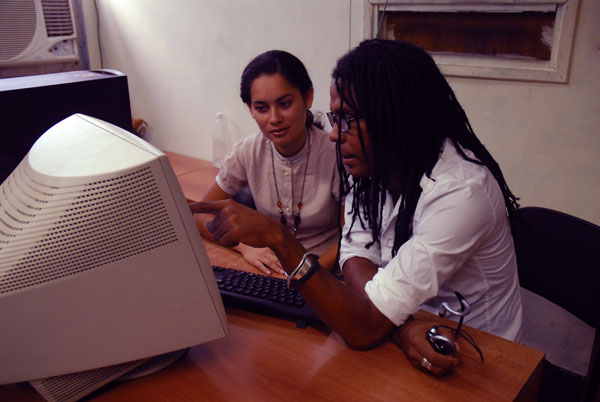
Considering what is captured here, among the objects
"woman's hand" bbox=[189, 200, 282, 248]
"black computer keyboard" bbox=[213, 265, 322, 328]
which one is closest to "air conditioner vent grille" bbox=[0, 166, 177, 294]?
"woman's hand" bbox=[189, 200, 282, 248]

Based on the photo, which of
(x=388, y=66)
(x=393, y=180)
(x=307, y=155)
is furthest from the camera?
(x=307, y=155)

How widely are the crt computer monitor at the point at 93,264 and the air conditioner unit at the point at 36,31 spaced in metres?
1.99

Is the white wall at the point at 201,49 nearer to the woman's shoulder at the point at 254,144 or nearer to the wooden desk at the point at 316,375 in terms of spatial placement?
the woman's shoulder at the point at 254,144

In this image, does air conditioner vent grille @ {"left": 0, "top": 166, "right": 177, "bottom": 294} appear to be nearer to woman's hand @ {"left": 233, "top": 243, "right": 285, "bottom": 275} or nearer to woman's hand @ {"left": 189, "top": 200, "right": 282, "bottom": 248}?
woman's hand @ {"left": 189, "top": 200, "right": 282, "bottom": 248}

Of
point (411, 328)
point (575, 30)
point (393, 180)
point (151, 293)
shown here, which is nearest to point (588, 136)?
point (575, 30)

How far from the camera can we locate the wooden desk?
2.54ft

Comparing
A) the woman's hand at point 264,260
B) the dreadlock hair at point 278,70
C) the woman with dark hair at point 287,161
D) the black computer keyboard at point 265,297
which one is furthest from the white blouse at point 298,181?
the black computer keyboard at point 265,297

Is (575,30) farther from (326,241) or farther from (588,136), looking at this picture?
(326,241)

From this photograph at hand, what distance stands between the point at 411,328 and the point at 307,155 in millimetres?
791

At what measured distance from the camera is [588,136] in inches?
59.1

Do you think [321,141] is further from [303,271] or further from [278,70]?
[303,271]

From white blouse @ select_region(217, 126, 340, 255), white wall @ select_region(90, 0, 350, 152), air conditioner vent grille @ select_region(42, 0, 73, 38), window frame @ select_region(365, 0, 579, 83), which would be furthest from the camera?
air conditioner vent grille @ select_region(42, 0, 73, 38)

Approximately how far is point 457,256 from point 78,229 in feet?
2.11

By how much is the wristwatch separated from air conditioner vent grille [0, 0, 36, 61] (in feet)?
7.30
